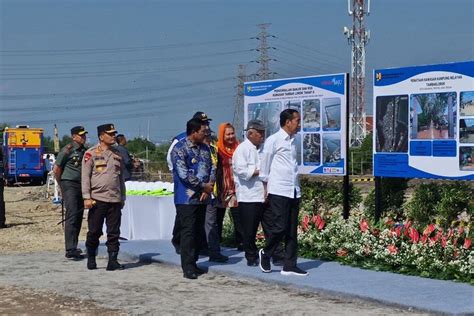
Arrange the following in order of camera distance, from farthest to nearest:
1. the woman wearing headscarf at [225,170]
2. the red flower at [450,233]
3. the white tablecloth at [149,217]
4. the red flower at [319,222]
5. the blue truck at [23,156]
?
the blue truck at [23,156] → the white tablecloth at [149,217] → the red flower at [319,222] → the woman wearing headscarf at [225,170] → the red flower at [450,233]

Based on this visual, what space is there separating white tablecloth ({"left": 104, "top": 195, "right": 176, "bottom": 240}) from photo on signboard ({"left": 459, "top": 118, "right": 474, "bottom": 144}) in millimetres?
4895

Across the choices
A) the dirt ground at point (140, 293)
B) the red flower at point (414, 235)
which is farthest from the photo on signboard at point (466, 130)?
the dirt ground at point (140, 293)

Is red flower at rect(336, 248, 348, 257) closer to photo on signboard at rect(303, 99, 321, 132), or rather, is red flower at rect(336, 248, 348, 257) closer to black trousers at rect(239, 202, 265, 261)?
black trousers at rect(239, 202, 265, 261)

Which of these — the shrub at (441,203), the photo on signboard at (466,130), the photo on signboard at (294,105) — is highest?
the photo on signboard at (294,105)

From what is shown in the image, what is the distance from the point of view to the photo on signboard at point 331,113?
12.1 m

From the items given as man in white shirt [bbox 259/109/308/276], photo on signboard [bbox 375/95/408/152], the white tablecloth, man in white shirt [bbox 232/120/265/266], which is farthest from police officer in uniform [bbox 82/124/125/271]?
photo on signboard [bbox 375/95/408/152]

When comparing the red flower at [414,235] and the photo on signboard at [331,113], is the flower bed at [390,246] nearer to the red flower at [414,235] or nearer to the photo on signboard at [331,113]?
the red flower at [414,235]

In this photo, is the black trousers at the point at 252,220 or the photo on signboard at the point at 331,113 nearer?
the black trousers at the point at 252,220

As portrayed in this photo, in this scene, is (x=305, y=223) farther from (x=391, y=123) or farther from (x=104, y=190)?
(x=104, y=190)

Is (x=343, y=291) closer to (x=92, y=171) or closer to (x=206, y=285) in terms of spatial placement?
(x=206, y=285)

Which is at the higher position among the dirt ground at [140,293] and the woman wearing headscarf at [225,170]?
the woman wearing headscarf at [225,170]

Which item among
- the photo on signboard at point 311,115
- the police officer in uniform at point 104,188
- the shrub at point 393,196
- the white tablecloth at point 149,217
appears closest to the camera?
the police officer in uniform at point 104,188

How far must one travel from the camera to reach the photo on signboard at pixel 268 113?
516 inches

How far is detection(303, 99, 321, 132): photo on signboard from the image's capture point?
1244 centimetres
